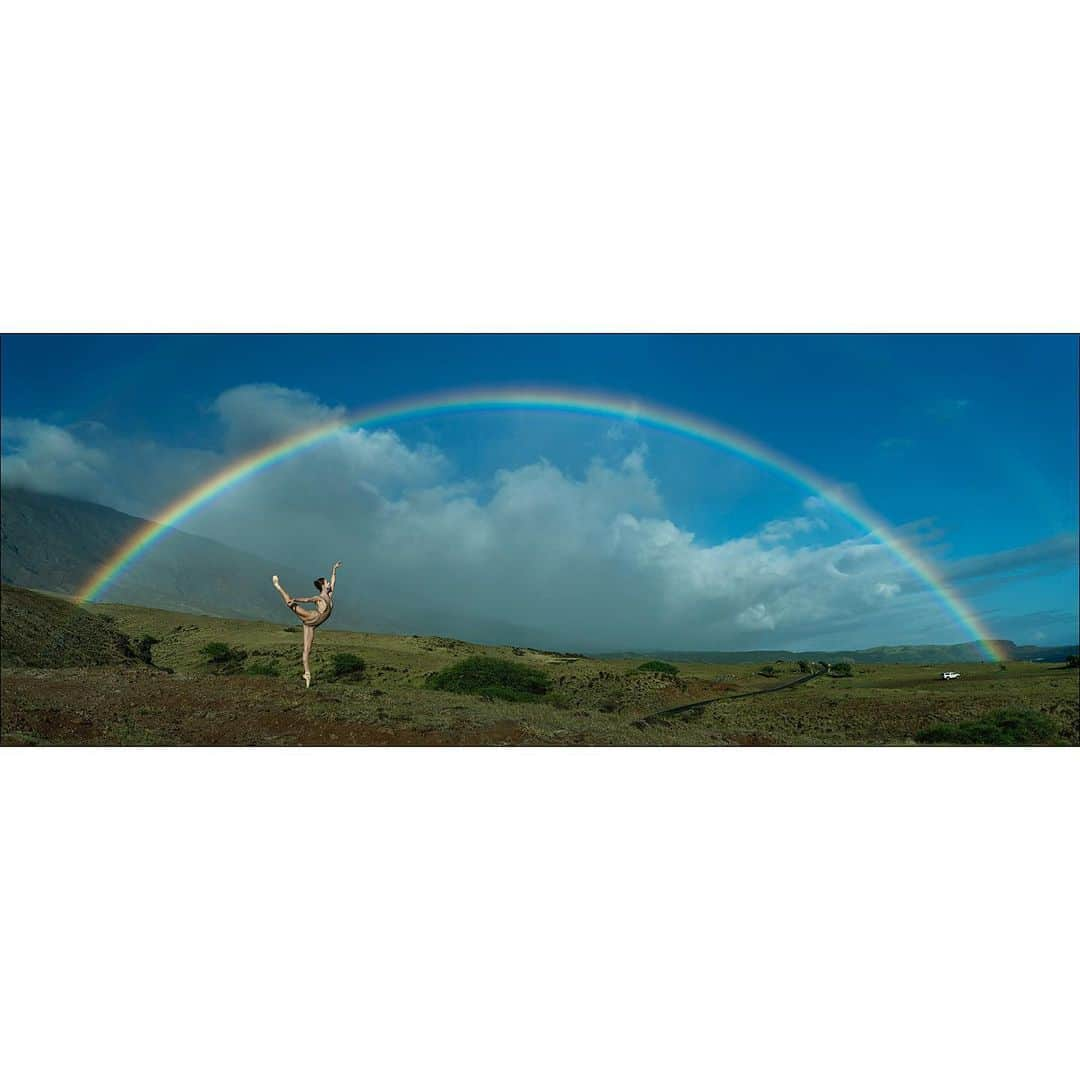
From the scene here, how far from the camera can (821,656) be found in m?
28.2

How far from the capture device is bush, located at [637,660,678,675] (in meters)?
26.2

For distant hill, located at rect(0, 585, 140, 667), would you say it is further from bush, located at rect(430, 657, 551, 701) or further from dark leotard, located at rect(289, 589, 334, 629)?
bush, located at rect(430, 657, 551, 701)

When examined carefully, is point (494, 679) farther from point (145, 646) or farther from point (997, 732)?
point (997, 732)

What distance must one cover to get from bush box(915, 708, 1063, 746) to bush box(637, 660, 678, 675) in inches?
356

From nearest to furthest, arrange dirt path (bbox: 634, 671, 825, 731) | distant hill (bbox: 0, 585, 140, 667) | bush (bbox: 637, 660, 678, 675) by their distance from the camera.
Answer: dirt path (bbox: 634, 671, 825, 731) < distant hill (bbox: 0, 585, 140, 667) < bush (bbox: 637, 660, 678, 675)

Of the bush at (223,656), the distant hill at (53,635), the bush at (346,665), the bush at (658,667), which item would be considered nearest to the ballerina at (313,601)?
the bush at (346,665)

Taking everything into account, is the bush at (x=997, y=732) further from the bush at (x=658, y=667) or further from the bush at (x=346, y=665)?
the bush at (x=346, y=665)

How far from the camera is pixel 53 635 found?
21.7 m

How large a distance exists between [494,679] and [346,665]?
451 centimetres

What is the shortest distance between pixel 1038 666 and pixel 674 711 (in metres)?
13.9

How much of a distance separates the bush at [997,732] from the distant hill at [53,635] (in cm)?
2151

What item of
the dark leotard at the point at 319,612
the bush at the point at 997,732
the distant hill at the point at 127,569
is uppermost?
the distant hill at the point at 127,569

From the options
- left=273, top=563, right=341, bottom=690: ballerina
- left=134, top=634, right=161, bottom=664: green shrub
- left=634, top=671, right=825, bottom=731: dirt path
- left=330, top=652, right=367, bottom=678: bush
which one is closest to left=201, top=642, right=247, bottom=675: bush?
left=134, top=634, right=161, bottom=664: green shrub

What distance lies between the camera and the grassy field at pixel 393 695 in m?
15.4
